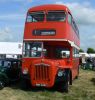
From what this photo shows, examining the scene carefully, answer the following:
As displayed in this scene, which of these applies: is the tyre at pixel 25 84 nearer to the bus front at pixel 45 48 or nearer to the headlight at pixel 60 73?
the bus front at pixel 45 48

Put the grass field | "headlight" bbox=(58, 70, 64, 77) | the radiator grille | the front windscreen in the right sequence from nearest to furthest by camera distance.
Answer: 1. the grass field
2. the radiator grille
3. "headlight" bbox=(58, 70, 64, 77)
4. the front windscreen

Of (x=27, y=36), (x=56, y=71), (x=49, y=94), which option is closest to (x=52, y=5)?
(x=27, y=36)

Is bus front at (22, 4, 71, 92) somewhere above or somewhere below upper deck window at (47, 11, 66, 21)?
below

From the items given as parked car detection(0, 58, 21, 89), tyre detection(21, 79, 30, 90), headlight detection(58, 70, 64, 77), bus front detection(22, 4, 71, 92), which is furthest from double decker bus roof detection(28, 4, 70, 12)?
tyre detection(21, 79, 30, 90)

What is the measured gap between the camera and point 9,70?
1936cm

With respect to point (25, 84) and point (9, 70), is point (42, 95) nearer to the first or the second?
point (25, 84)

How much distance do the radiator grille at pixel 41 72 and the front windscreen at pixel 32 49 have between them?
969mm

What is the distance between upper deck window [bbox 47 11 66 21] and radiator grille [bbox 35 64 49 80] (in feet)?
8.64

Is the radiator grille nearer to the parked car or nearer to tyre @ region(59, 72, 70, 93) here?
tyre @ region(59, 72, 70, 93)

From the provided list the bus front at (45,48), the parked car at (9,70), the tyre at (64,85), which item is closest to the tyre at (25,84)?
the bus front at (45,48)

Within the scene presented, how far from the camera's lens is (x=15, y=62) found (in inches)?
792

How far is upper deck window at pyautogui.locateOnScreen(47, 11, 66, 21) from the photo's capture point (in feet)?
60.0

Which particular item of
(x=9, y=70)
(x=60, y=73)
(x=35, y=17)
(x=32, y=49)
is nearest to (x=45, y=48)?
(x=32, y=49)

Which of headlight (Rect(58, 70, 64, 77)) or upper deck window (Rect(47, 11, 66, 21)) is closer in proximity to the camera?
headlight (Rect(58, 70, 64, 77))
